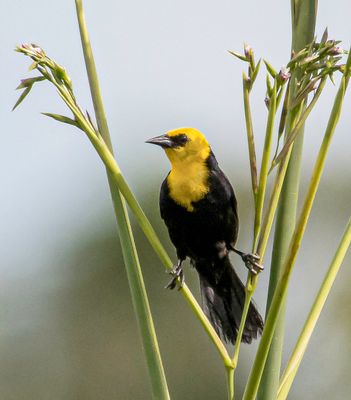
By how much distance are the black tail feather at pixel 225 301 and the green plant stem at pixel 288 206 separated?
579 mm

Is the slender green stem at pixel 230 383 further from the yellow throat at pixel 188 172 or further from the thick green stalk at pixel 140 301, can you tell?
the yellow throat at pixel 188 172

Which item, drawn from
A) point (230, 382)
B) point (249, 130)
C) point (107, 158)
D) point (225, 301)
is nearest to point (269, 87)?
point (249, 130)

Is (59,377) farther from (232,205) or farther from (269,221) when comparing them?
(269,221)

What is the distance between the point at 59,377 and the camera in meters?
5.04

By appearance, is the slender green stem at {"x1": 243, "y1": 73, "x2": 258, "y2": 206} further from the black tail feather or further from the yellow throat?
the yellow throat

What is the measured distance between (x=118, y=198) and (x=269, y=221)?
0.59 ft

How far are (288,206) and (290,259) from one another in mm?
126

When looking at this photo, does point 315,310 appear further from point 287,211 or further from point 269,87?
point 269,87

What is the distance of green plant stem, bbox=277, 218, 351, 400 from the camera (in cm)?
105

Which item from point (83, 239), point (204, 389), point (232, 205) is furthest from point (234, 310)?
point (83, 239)

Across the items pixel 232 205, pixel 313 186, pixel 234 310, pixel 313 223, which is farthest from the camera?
pixel 313 223

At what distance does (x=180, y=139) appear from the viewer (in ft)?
6.48

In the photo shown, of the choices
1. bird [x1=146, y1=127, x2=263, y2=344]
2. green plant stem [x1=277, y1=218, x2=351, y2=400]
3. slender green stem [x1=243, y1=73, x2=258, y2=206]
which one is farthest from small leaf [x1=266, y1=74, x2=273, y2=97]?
bird [x1=146, y1=127, x2=263, y2=344]

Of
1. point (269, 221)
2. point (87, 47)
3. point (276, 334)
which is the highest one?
point (87, 47)
